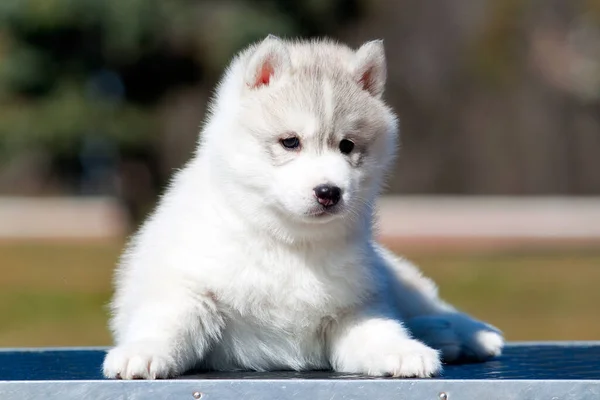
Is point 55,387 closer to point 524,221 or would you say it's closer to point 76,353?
point 76,353

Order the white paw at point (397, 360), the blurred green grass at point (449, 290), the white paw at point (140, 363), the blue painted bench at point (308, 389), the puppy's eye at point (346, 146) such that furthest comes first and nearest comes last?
the blurred green grass at point (449, 290)
the puppy's eye at point (346, 146)
the white paw at point (397, 360)
the white paw at point (140, 363)
the blue painted bench at point (308, 389)

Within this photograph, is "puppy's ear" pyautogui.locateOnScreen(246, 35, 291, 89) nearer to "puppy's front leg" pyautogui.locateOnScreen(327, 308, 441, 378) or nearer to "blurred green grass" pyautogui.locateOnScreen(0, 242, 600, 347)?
"puppy's front leg" pyautogui.locateOnScreen(327, 308, 441, 378)

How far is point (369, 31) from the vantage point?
1068 inches

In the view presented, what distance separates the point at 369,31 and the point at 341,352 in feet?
77.9

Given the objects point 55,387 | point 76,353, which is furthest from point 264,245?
point 76,353

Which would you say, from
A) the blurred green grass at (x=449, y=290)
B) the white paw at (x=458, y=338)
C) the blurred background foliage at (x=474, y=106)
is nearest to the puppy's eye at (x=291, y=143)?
the white paw at (x=458, y=338)

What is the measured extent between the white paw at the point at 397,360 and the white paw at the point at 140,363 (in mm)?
700

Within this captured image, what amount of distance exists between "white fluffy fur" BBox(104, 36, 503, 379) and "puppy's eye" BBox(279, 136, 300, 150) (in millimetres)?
20

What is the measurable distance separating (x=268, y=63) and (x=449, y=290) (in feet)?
38.4

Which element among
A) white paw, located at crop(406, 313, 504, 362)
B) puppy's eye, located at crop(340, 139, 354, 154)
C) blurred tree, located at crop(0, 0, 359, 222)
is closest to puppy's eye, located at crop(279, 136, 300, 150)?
puppy's eye, located at crop(340, 139, 354, 154)

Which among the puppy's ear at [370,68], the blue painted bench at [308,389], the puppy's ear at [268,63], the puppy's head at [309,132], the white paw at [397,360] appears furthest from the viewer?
the puppy's ear at [370,68]

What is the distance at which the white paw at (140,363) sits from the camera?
344 cm

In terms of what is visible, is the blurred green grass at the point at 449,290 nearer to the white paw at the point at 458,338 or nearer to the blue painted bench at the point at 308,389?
the white paw at the point at 458,338

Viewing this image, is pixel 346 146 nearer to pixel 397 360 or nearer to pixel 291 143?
pixel 291 143
